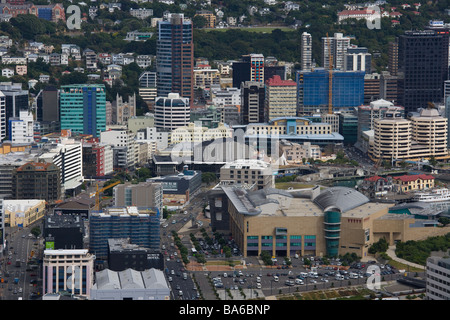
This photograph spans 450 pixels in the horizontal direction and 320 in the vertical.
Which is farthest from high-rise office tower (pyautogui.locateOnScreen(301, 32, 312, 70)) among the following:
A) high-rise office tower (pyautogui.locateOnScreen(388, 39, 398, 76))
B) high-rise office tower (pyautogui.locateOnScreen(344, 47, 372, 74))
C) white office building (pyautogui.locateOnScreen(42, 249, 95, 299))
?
white office building (pyautogui.locateOnScreen(42, 249, 95, 299))

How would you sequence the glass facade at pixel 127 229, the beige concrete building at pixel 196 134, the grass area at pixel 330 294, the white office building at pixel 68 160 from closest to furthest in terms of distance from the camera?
the grass area at pixel 330 294 < the glass facade at pixel 127 229 < the white office building at pixel 68 160 < the beige concrete building at pixel 196 134

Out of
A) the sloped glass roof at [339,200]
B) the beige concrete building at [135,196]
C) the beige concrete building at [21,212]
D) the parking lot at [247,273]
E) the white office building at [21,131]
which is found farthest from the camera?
the white office building at [21,131]

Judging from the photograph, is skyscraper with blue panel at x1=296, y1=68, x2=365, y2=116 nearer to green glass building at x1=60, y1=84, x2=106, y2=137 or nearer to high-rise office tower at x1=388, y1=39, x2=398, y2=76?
high-rise office tower at x1=388, y1=39, x2=398, y2=76

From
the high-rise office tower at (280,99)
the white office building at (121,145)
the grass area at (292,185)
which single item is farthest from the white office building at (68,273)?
the high-rise office tower at (280,99)

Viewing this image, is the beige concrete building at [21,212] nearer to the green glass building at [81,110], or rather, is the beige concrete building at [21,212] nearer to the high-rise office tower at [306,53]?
the green glass building at [81,110]

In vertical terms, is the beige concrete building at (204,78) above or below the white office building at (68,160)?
above

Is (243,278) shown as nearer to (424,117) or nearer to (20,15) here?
(424,117)

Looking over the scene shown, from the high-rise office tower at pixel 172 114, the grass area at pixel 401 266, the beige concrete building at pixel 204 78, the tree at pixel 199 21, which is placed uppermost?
the tree at pixel 199 21
